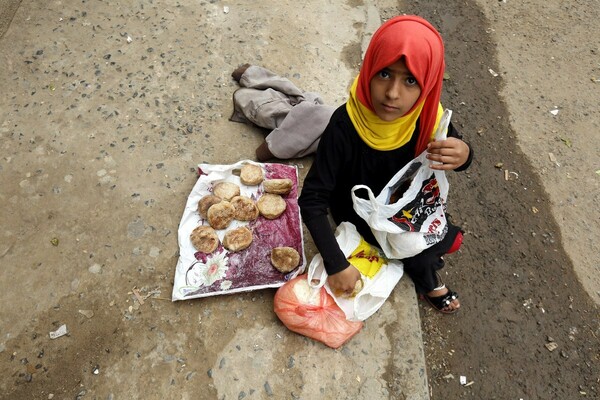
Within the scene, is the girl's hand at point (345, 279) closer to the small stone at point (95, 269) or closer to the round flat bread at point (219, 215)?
the round flat bread at point (219, 215)

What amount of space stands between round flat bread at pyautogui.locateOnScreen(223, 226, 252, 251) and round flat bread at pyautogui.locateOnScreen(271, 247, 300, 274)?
19cm

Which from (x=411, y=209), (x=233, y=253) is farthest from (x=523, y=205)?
(x=233, y=253)

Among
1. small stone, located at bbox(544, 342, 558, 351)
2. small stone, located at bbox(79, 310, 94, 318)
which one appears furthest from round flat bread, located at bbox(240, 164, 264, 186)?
small stone, located at bbox(544, 342, 558, 351)

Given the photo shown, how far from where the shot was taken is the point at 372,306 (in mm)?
2215

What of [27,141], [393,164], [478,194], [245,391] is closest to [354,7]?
[478,194]

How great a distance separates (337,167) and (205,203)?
973 mm

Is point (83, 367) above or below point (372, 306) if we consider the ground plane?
below

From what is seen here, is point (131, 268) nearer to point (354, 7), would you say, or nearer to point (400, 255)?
point (400, 255)

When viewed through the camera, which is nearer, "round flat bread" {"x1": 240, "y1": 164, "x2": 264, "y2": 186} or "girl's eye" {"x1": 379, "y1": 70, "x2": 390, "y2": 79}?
"girl's eye" {"x1": 379, "y1": 70, "x2": 390, "y2": 79}

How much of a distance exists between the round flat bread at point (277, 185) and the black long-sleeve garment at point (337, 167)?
63cm

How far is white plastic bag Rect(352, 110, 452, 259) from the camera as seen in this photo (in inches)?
79.8

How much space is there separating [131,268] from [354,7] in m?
3.32

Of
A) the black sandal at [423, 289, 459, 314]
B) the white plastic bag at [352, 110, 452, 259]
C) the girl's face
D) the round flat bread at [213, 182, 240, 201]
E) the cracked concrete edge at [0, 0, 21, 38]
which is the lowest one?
Result: the black sandal at [423, 289, 459, 314]

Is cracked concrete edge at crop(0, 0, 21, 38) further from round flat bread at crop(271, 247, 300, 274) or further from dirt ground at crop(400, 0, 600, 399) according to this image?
dirt ground at crop(400, 0, 600, 399)
